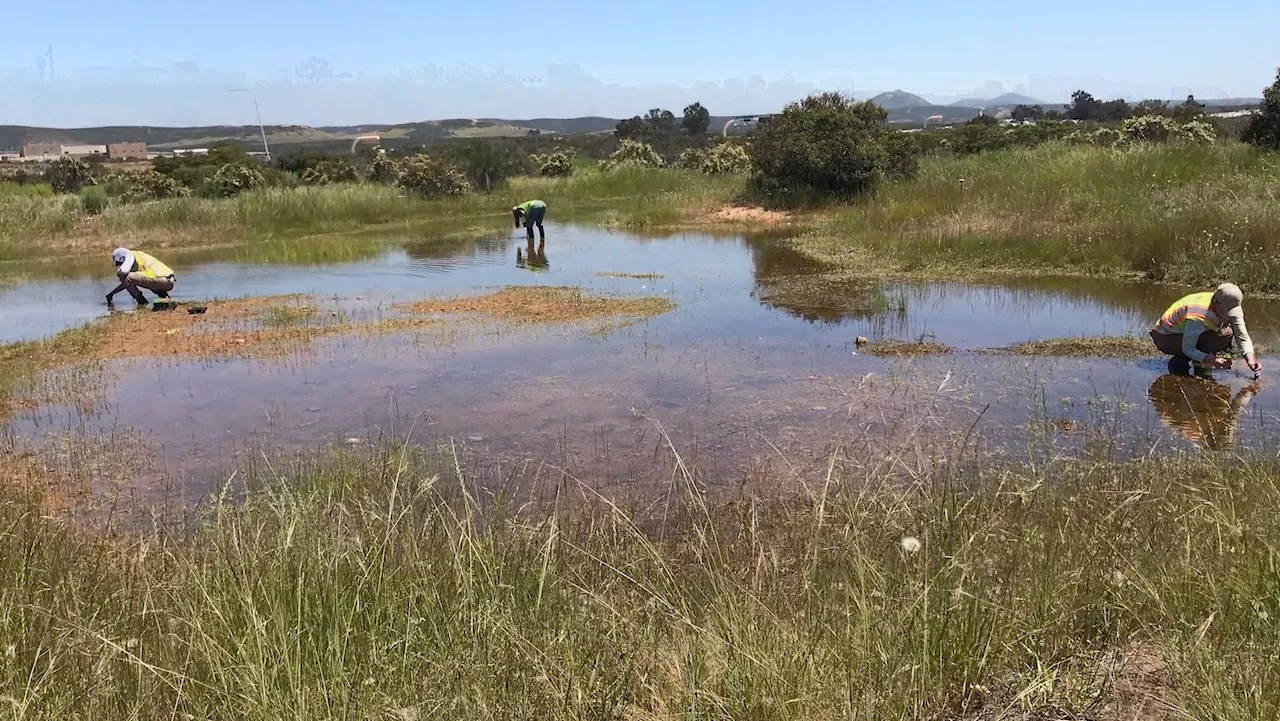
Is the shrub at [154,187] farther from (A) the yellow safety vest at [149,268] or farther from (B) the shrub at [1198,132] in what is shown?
(B) the shrub at [1198,132]

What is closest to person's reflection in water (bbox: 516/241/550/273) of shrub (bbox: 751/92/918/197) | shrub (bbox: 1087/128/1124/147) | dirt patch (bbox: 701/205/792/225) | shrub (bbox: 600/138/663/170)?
dirt patch (bbox: 701/205/792/225)

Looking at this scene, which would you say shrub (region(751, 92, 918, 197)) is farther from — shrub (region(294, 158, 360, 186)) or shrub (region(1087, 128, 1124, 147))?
shrub (region(294, 158, 360, 186))

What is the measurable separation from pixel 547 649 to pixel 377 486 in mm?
2637

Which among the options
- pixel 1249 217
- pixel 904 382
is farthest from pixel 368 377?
pixel 1249 217

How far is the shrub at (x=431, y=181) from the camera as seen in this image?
3350 cm

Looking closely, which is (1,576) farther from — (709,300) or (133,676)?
(709,300)

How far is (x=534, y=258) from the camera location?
19938 mm

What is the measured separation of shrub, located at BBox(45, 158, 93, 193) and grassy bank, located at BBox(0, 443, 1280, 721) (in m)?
49.1

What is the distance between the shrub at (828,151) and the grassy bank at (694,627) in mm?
22937

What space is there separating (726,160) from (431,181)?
12.4 metres

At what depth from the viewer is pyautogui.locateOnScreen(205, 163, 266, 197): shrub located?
109 feet

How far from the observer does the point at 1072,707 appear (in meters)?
2.47

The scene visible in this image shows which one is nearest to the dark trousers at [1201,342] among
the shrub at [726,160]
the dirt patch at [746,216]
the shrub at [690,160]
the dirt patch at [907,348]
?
the dirt patch at [907,348]

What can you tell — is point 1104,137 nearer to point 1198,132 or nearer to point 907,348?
point 1198,132
